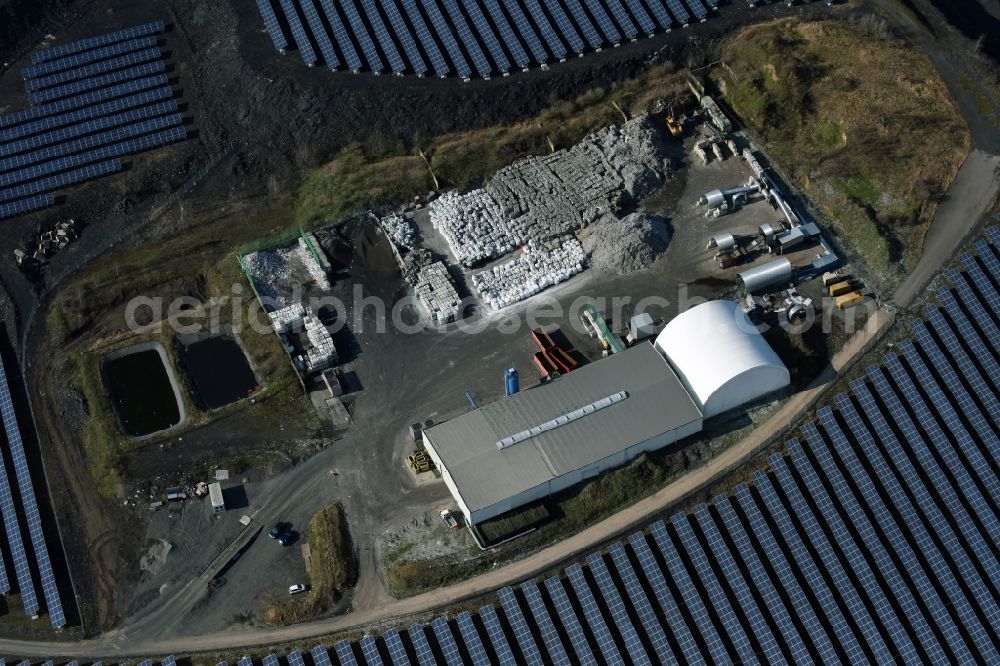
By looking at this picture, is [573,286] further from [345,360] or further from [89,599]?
[89,599]

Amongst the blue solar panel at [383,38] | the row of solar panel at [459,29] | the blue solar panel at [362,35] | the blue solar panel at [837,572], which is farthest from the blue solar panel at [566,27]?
the blue solar panel at [837,572]

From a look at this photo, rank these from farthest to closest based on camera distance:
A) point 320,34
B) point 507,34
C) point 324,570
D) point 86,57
Result: point 86,57 → point 507,34 → point 320,34 → point 324,570

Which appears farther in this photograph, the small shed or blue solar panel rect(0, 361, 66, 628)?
the small shed

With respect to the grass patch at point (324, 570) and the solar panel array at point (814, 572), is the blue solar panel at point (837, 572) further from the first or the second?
the grass patch at point (324, 570)

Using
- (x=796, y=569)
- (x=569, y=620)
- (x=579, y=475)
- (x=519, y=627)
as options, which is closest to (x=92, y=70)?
(x=579, y=475)

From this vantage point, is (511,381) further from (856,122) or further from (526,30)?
(856,122)

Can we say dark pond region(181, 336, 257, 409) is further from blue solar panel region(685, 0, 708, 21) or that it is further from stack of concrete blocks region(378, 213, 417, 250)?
blue solar panel region(685, 0, 708, 21)

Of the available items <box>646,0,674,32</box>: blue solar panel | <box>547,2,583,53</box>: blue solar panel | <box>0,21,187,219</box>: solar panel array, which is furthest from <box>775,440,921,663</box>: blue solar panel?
<box>0,21,187,219</box>: solar panel array
